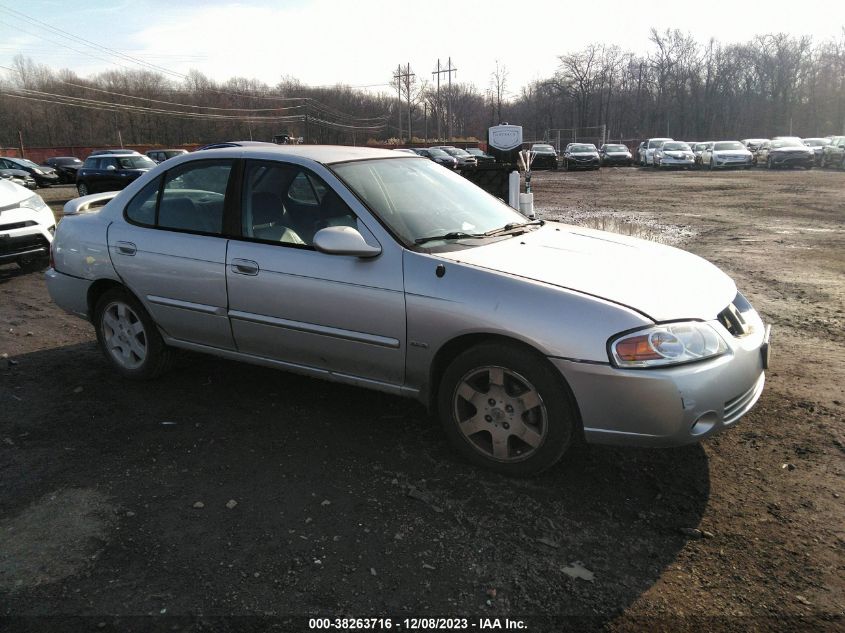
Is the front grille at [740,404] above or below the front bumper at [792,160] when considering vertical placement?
below

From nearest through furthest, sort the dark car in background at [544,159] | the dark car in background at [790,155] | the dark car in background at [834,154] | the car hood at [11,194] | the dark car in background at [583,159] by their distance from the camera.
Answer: the car hood at [11,194], the dark car in background at [834,154], the dark car in background at [790,155], the dark car in background at [583,159], the dark car in background at [544,159]

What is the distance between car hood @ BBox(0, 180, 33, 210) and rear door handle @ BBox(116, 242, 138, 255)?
15.3ft

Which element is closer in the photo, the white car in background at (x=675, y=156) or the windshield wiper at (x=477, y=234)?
the windshield wiper at (x=477, y=234)

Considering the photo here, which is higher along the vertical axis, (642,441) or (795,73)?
(795,73)

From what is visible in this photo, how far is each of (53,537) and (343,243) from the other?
1.94m

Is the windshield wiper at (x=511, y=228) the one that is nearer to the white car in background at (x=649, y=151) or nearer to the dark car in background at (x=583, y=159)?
the dark car in background at (x=583, y=159)

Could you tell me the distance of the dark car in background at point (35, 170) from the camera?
1131 inches

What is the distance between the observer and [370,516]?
9.73ft

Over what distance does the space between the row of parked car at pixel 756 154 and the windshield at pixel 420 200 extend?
112 ft

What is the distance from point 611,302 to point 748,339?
85cm

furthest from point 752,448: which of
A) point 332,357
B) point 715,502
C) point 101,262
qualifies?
point 101,262

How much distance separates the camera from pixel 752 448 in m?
3.55

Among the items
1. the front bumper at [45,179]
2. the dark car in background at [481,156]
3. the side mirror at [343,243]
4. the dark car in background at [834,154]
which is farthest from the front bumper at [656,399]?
the dark car in background at [834,154]

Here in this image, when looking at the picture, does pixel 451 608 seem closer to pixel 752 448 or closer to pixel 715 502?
pixel 715 502
